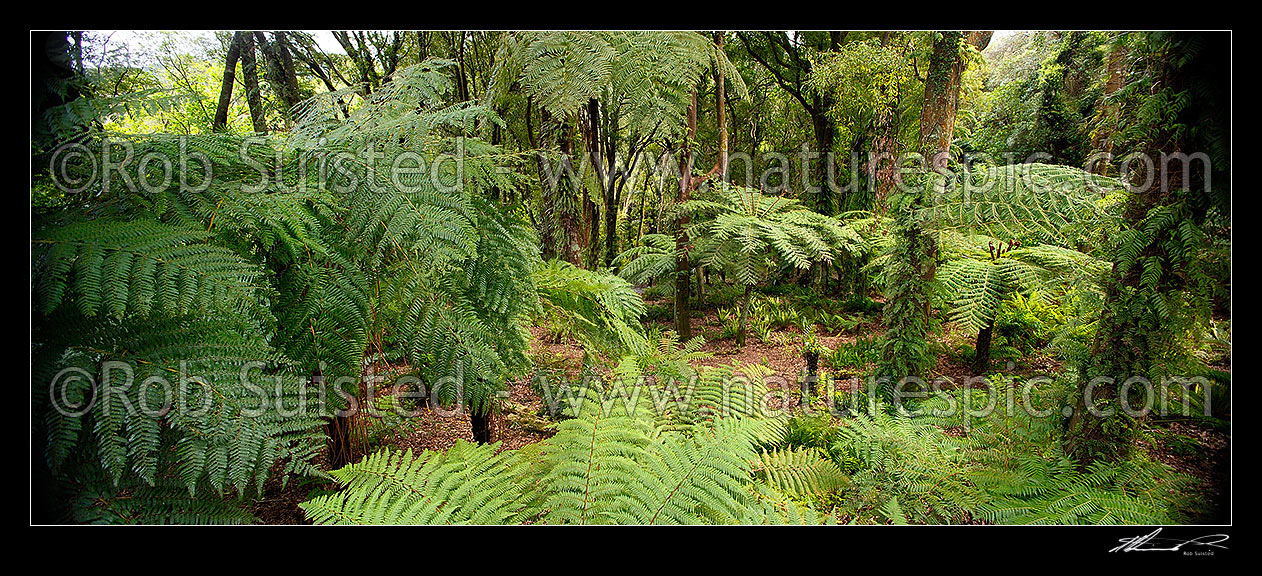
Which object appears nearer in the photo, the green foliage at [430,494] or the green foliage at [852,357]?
the green foliage at [430,494]

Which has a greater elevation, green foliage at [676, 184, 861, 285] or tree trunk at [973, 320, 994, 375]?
green foliage at [676, 184, 861, 285]

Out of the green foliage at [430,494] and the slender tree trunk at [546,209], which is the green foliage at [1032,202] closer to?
the slender tree trunk at [546,209]

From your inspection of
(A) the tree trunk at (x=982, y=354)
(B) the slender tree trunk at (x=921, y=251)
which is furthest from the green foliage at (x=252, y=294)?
(A) the tree trunk at (x=982, y=354)

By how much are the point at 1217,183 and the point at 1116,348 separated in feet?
1.52

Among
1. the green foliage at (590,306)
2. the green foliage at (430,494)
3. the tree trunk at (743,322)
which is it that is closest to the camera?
the green foliage at (430,494)

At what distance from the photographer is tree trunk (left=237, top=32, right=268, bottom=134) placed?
3.19 m

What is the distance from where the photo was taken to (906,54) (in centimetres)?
439

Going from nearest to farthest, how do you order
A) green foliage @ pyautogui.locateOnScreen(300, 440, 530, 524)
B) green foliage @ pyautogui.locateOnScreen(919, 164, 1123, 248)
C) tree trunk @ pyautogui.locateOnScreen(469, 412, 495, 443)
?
green foliage @ pyautogui.locateOnScreen(300, 440, 530, 524), green foliage @ pyautogui.locateOnScreen(919, 164, 1123, 248), tree trunk @ pyautogui.locateOnScreen(469, 412, 495, 443)

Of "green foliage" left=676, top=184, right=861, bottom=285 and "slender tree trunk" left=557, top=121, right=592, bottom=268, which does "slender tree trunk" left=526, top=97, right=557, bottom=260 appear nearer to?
"slender tree trunk" left=557, top=121, right=592, bottom=268

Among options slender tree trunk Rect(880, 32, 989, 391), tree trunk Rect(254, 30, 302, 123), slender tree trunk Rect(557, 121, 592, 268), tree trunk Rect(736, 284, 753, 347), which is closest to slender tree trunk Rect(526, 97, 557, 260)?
slender tree trunk Rect(557, 121, 592, 268)

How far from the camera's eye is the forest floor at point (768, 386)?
4.13ft
